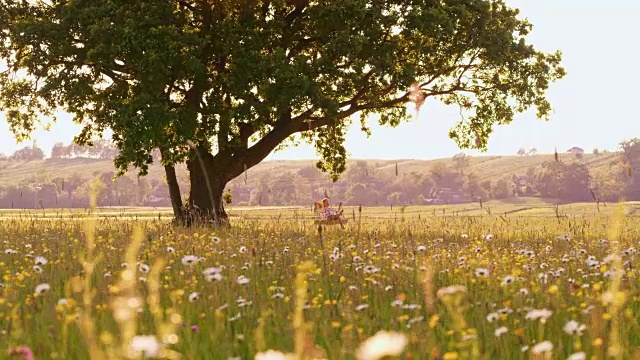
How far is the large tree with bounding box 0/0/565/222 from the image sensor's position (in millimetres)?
21250

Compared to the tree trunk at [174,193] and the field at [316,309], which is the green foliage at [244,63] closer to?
the tree trunk at [174,193]

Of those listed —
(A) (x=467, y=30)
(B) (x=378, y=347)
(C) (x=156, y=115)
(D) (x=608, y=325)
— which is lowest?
(D) (x=608, y=325)

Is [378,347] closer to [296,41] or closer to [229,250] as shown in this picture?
[229,250]

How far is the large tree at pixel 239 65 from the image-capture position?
21250 millimetres

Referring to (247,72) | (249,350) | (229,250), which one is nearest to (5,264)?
(229,250)

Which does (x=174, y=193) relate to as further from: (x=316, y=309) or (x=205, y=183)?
(x=316, y=309)

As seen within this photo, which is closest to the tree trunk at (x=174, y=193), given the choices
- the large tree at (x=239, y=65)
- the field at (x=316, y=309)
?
the large tree at (x=239, y=65)

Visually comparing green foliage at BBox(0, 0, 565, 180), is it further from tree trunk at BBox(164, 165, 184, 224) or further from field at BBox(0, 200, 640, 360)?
field at BBox(0, 200, 640, 360)

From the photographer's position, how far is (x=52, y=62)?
24.2 m

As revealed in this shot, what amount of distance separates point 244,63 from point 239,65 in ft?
0.91

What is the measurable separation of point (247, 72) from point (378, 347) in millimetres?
20292

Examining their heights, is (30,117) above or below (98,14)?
below

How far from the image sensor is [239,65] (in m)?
21.9

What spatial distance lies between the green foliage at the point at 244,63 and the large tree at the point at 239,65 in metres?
0.05
